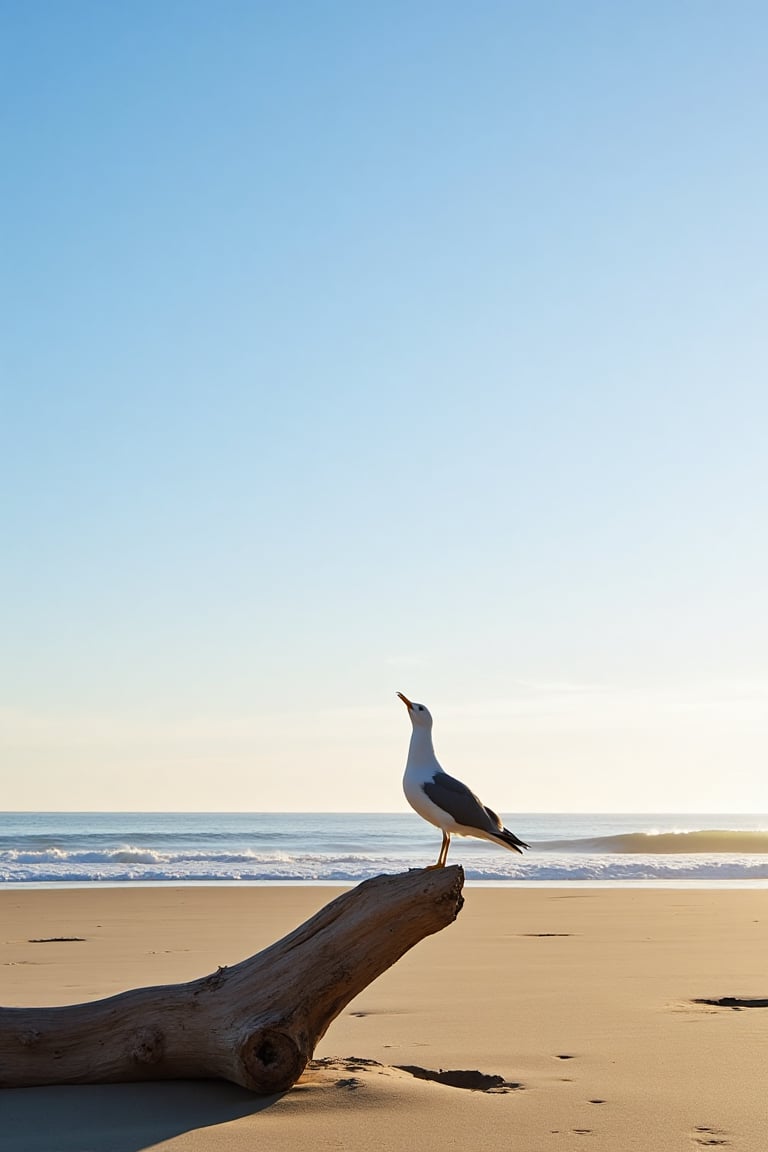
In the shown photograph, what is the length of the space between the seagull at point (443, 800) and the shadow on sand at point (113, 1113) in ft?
4.54

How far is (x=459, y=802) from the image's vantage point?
5469 mm

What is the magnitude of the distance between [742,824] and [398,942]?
69.9m

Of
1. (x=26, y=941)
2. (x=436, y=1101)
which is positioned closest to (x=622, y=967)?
(x=436, y=1101)

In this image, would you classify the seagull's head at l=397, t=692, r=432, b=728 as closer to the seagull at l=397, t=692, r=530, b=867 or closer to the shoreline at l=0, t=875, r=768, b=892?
the seagull at l=397, t=692, r=530, b=867

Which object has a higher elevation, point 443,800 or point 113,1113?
point 443,800

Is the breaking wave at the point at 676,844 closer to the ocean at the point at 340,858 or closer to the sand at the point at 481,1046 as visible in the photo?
the ocean at the point at 340,858

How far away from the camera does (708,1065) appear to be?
18.3ft

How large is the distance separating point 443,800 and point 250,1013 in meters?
1.31

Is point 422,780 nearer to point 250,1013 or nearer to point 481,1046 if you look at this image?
point 250,1013

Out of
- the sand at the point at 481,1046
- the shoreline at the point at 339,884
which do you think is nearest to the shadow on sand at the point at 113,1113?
the sand at the point at 481,1046

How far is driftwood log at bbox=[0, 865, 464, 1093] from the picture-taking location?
4.89 m

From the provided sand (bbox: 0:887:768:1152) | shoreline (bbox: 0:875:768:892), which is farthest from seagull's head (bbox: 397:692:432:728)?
shoreline (bbox: 0:875:768:892)

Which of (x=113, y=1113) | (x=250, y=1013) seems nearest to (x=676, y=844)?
(x=250, y=1013)

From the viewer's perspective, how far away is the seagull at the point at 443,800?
5469 mm
